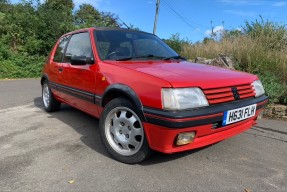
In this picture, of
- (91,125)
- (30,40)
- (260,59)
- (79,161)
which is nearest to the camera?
(79,161)

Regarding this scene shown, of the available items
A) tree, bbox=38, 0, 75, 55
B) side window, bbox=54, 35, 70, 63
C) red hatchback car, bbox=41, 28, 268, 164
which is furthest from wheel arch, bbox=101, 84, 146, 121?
tree, bbox=38, 0, 75, 55

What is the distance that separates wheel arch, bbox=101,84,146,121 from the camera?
A: 10.4 feet

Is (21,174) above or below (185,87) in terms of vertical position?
below

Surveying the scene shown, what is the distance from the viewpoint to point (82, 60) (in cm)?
404

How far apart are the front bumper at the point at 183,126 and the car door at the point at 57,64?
2.76 meters

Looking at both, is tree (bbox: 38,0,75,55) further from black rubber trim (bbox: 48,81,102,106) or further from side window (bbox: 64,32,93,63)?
side window (bbox: 64,32,93,63)

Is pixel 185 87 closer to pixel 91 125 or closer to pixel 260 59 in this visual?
pixel 91 125

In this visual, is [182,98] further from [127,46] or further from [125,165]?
[127,46]

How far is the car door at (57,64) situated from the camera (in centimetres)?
535

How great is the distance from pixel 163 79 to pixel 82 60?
147cm

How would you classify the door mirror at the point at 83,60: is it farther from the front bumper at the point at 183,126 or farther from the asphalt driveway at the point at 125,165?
the front bumper at the point at 183,126

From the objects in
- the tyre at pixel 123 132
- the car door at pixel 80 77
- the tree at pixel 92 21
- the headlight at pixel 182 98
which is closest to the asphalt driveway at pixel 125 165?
the tyre at pixel 123 132

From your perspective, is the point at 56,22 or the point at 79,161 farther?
the point at 56,22

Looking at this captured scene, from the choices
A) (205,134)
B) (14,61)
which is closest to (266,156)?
(205,134)
